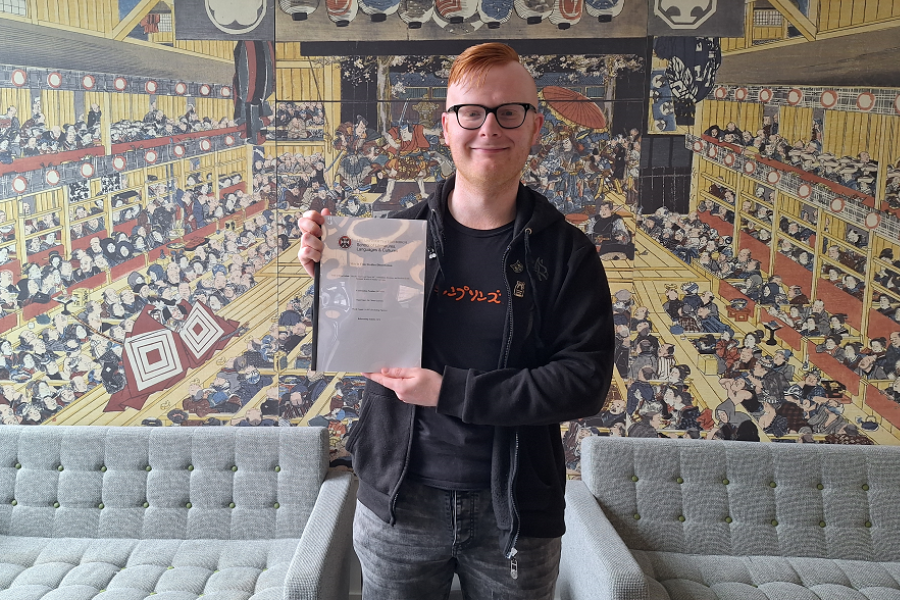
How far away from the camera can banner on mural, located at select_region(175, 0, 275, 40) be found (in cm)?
265

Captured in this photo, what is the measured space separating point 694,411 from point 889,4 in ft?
5.65

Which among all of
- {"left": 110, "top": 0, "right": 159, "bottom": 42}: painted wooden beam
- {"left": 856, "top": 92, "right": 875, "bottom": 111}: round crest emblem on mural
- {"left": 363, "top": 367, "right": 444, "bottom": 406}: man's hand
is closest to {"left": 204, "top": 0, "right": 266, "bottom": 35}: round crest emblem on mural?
{"left": 110, "top": 0, "right": 159, "bottom": 42}: painted wooden beam

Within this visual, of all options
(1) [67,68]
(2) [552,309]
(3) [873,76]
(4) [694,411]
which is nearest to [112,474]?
(1) [67,68]

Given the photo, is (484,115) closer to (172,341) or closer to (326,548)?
(326,548)

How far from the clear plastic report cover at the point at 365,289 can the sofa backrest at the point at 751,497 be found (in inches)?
57.7

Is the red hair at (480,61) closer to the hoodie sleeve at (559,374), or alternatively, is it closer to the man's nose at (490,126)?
the man's nose at (490,126)

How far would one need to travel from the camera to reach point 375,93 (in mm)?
2672

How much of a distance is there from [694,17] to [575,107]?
0.56 metres

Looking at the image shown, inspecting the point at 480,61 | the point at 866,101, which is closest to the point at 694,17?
the point at 866,101

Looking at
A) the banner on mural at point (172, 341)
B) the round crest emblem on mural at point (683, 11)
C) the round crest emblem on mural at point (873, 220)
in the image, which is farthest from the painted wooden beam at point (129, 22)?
the round crest emblem on mural at point (873, 220)

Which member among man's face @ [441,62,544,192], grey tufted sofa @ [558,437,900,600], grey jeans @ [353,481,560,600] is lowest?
grey tufted sofa @ [558,437,900,600]

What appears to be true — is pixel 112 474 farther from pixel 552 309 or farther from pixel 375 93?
pixel 552 309

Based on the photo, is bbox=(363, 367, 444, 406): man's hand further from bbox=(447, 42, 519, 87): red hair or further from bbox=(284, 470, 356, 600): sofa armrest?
bbox=(284, 470, 356, 600): sofa armrest

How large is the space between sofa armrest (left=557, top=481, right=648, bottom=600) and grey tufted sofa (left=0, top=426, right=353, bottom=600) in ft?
2.62
